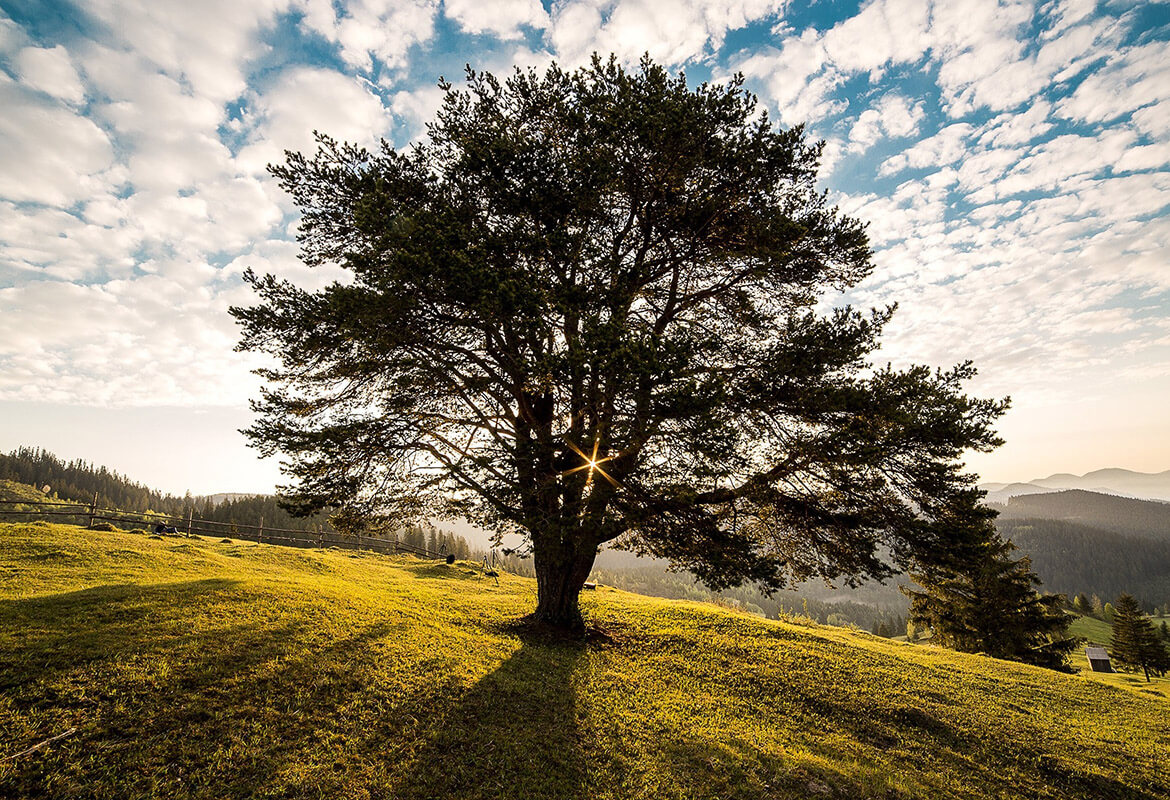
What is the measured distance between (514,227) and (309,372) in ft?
21.5

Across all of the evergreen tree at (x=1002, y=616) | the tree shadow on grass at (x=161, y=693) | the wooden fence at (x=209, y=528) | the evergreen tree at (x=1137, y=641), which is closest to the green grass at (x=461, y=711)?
the tree shadow on grass at (x=161, y=693)

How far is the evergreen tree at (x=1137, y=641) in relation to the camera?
42.7 meters

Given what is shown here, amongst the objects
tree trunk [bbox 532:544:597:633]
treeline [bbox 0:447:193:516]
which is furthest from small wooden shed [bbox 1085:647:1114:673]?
treeline [bbox 0:447:193:516]

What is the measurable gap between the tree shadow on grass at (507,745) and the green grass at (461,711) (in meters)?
0.03

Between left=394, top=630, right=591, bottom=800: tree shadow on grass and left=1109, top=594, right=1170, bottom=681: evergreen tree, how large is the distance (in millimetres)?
58686

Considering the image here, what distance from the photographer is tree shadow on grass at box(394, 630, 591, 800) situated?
6531 millimetres

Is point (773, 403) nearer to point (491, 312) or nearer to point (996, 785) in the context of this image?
point (491, 312)

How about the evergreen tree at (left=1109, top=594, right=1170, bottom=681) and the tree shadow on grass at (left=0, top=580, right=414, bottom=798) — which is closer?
the tree shadow on grass at (left=0, top=580, right=414, bottom=798)

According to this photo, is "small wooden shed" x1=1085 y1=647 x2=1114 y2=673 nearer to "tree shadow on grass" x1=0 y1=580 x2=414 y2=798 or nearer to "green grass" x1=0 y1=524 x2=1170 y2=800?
"green grass" x1=0 y1=524 x2=1170 y2=800

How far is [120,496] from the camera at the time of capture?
430 feet

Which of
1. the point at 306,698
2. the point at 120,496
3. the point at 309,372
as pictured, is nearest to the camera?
the point at 306,698

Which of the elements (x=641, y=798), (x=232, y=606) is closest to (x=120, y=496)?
(x=232, y=606)

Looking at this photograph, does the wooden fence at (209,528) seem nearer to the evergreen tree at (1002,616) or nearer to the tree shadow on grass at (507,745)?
the tree shadow on grass at (507,745)

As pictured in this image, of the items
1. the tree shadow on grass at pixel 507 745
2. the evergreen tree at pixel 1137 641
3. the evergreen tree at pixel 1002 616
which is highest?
the tree shadow on grass at pixel 507 745
